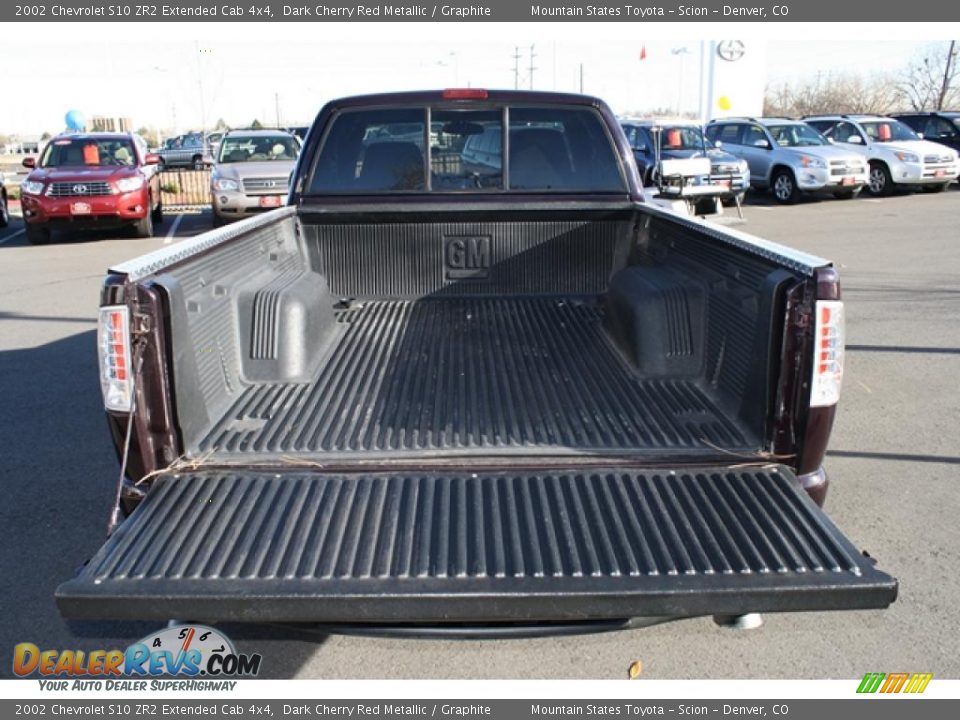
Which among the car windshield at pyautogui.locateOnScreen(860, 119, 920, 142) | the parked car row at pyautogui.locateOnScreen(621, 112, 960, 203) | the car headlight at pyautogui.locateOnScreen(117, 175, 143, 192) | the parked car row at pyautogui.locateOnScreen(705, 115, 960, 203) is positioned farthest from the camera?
the car windshield at pyautogui.locateOnScreen(860, 119, 920, 142)

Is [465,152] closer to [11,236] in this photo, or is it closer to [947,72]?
[11,236]

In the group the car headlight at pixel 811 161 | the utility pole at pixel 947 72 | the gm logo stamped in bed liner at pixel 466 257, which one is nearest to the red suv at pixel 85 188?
the gm logo stamped in bed liner at pixel 466 257

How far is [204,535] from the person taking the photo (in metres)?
2.53

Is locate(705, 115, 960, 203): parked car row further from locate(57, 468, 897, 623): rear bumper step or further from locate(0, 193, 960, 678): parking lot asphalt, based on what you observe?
locate(57, 468, 897, 623): rear bumper step

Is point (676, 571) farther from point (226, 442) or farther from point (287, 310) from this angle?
point (287, 310)

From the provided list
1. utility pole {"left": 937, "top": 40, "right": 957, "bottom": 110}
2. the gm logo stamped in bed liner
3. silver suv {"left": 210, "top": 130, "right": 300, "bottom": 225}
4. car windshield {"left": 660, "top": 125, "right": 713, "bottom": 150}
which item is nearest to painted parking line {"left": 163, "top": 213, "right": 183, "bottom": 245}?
silver suv {"left": 210, "top": 130, "right": 300, "bottom": 225}

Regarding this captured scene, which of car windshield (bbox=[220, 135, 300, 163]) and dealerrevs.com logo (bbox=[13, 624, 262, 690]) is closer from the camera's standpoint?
dealerrevs.com logo (bbox=[13, 624, 262, 690])

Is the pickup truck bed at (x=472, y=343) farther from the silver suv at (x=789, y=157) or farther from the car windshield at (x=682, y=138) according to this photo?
the silver suv at (x=789, y=157)

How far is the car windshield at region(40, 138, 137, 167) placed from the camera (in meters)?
15.0

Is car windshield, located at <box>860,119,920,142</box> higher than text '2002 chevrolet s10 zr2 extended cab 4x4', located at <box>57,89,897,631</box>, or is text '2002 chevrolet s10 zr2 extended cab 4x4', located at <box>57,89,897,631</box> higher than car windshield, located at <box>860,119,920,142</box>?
car windshield, located at <box>860,119,920,142</box>

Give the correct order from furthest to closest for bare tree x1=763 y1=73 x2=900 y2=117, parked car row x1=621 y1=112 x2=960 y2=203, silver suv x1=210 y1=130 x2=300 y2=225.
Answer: bare tree x1=763 y1=73 x2=900 y2=117, parked car row x1=621 y1=112 x2=960 y2=203, silver suv x1=210 y1=130 x2=300 y2=225

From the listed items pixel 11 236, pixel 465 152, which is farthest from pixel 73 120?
pixel 465 152

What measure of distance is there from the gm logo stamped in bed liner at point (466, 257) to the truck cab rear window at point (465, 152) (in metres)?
0.30

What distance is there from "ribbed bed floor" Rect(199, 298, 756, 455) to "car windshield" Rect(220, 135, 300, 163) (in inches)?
484
